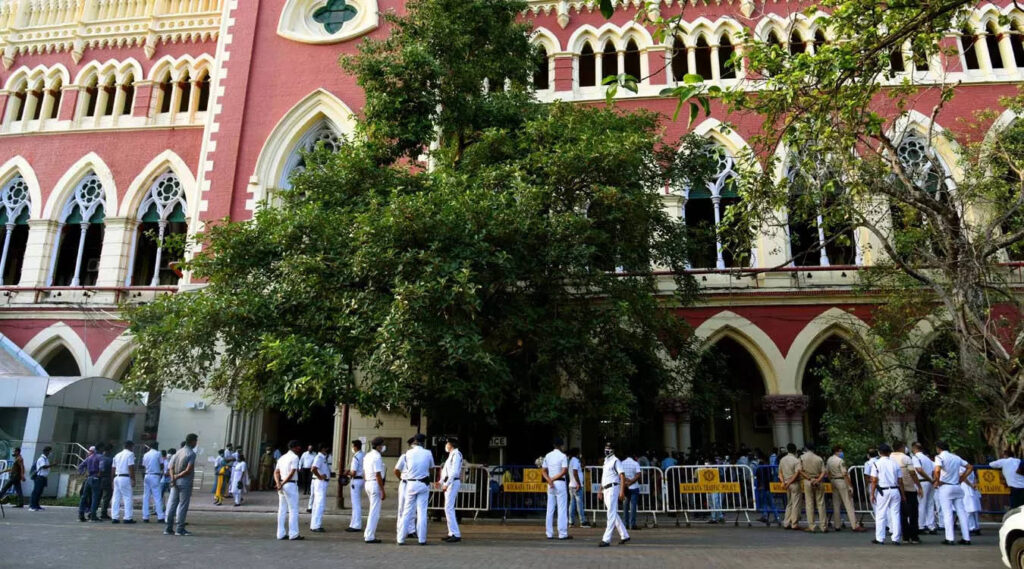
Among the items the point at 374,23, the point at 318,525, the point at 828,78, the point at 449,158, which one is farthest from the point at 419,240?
the point at 374,23

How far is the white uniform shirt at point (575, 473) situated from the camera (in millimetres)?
11569

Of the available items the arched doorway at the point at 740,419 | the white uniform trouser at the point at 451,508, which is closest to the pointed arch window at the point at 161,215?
the white uniform trouser at the point at 451,508

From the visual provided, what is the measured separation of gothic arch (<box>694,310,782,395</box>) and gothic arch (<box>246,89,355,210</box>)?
11821 millimetres

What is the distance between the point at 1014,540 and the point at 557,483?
18.0ft

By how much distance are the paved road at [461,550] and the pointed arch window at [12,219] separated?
48.9 ft

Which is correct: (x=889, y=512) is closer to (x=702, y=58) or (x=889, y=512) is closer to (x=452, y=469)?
(x=452, y=469)

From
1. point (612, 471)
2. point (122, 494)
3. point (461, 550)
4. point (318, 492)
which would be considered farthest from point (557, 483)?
point (122, 494)

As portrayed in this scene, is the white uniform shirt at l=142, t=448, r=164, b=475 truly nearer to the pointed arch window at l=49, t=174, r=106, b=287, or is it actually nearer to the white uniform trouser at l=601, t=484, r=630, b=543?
the white uniform trouser at l=601, t=484, r=630, b=543

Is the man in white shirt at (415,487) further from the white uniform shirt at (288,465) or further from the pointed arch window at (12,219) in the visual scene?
the pointed arch window at (12,219)

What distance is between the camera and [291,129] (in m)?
21.3

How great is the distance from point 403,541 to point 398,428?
366 inches

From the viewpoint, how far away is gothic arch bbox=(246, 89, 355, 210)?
68.7 feet

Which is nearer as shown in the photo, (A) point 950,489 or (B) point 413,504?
(B) point 413,504

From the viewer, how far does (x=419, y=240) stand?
1109cm
